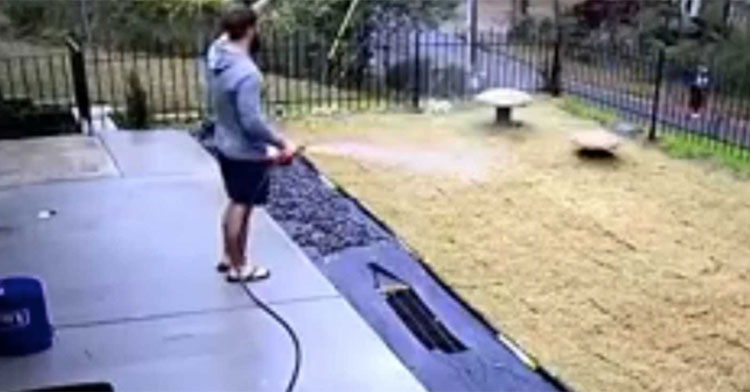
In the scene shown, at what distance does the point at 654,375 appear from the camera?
4230mm

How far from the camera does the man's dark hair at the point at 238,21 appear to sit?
4152 mm

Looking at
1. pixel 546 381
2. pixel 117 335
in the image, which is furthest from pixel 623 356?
pixel 117 335

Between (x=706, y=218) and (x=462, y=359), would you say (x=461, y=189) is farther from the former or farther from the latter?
(x=462, y=359)

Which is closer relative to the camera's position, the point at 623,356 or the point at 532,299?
the point at 623,356

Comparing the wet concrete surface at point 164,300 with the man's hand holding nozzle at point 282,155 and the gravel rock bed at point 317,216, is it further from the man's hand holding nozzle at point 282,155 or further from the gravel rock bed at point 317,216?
the man's hand holding nozzle at point 282,155

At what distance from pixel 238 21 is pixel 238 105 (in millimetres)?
376

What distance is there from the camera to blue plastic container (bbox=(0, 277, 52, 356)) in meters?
3.86

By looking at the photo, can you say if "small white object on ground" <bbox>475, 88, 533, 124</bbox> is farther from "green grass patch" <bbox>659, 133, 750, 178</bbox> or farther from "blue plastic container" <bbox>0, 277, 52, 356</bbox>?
"blue plastic container" <bbox>0, 277, 52, 356</bbox>

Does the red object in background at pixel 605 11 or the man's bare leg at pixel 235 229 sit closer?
the man's bare leg at pixel 235 229

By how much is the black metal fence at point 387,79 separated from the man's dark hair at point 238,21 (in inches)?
154

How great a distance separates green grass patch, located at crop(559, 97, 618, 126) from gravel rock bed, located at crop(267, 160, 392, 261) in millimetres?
3275

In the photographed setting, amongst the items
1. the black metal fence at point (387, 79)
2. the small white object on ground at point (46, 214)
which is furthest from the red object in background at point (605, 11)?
the small white object on ground at point (46, 214)

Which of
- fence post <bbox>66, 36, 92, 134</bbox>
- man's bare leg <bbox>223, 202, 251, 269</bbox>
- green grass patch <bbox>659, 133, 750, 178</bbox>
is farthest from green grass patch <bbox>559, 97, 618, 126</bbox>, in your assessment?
man's bare leg <bbox>223, 202, 251, 269</bbox>

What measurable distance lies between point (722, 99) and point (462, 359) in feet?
25.2
